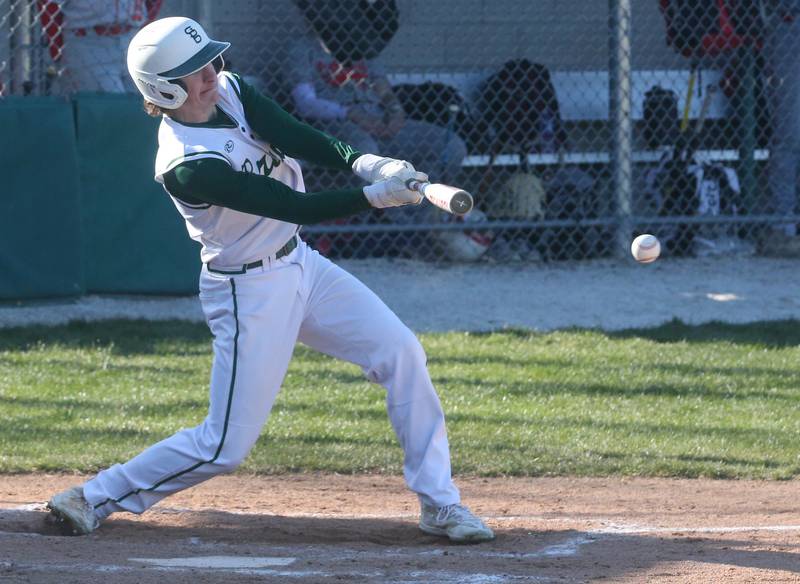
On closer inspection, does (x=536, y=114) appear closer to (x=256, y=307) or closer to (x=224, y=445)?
(x=256, y=307)

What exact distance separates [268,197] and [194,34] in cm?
60

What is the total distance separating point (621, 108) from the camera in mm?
8961

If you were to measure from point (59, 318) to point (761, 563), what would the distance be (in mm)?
4951

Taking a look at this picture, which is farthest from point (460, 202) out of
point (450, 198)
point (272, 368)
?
point (272, 368)

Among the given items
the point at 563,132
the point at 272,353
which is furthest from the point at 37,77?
the point at 272,353

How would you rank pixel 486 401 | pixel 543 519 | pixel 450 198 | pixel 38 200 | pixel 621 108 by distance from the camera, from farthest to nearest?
pixel 621 108, pixel 38 200, pixel 486 401, pixel 543 519, pixel 450 198

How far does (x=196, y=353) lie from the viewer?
22.9 feet

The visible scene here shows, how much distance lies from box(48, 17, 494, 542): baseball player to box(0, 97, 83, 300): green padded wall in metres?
3.64

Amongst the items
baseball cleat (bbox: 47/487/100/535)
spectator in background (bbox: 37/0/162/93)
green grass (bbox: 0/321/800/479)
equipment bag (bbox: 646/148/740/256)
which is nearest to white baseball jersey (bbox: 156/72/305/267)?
baseball cleat (bbox: 47/487/100/535)

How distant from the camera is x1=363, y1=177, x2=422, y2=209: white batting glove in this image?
3625 mm

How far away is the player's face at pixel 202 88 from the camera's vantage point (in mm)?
3875

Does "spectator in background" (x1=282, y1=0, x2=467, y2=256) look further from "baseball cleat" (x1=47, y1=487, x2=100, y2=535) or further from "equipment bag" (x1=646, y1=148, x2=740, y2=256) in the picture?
"baseball cleat" (x1=47, y1=487, x2=100, y2=535)

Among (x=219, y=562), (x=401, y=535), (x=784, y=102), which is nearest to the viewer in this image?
(x=219, y=562)

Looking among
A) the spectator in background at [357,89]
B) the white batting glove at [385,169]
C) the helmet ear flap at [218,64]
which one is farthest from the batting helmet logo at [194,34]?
the spectator in background at [357,89]
